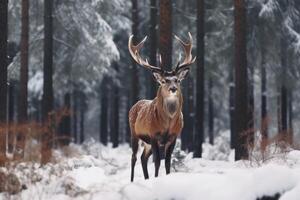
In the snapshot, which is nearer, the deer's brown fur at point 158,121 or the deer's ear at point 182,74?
the deer's ear at point 182,74

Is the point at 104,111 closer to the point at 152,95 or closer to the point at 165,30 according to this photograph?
the point at 152,95

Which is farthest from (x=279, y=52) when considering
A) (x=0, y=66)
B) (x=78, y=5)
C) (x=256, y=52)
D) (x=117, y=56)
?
(x=0, y=66)

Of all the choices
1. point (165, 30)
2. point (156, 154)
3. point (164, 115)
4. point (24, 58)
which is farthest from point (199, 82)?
point (156, 154)

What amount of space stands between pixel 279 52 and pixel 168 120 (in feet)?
55.8

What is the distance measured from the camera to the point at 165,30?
17.3 m

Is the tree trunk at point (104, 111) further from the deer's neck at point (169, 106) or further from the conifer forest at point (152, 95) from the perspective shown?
the deer's neck at point (169, 106)

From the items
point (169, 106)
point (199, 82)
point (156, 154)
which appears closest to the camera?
point (169, 106)

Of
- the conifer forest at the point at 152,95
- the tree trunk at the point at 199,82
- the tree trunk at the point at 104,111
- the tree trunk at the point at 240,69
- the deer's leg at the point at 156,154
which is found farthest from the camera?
the tree trunk at the point at 104,111

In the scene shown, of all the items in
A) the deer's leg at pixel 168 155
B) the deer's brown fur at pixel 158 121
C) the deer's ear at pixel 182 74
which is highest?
the deer's ear at pixel 182 74

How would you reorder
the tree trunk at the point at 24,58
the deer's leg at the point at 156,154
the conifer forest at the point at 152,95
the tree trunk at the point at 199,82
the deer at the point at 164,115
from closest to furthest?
the conifer forest at the point at 152,95 < the deer at the point at 164,115 < the deer's leg at the point at 156,154 < the tree trunk at the point at 24,58 < the tree trunk at the point at 199,82

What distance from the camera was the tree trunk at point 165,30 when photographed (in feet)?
56.4

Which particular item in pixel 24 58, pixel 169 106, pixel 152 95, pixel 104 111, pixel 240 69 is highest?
pixel 24 58

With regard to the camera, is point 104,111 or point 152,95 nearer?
point 152,95

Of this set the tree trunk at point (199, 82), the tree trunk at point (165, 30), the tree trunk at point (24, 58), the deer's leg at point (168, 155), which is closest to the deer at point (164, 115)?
the deer's leg at point (168, 155)
